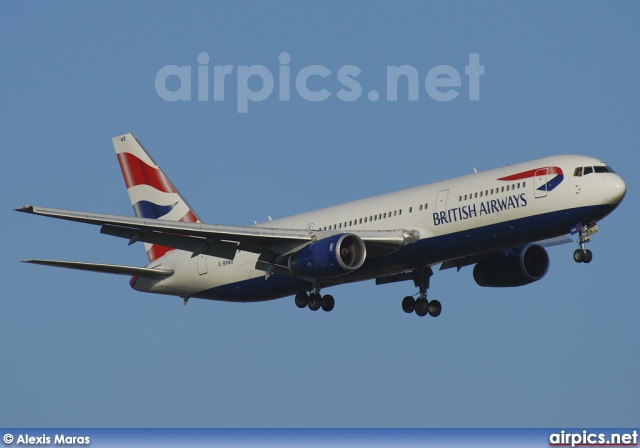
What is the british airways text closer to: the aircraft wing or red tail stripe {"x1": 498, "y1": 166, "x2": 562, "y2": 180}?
red tail stripe {"x1": 498, "y1": 166, "x2": 562, "y2": 180}

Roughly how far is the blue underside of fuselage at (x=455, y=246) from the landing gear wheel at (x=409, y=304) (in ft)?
13.3

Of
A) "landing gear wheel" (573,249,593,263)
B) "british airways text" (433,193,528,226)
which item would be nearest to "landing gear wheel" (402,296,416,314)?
"british airways text" (433,193,528,226)

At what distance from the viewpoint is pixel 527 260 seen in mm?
60594

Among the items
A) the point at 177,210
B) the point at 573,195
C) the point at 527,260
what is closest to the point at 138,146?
the point at 177,210

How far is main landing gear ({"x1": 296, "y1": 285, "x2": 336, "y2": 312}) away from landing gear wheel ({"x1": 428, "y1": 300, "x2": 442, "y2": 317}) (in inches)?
172

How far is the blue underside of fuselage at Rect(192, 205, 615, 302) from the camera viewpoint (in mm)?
51938

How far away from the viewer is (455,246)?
54.0 metres

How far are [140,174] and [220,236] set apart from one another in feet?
49.0

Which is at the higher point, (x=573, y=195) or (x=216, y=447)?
(x=573, y=195)

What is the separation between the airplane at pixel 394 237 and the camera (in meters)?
52.1

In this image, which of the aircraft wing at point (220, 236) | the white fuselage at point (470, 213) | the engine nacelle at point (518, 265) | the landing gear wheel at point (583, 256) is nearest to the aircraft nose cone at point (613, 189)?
the white fuselage at point (470, 213)

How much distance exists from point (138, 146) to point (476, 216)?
908 inches

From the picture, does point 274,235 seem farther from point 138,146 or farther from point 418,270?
point 138,146

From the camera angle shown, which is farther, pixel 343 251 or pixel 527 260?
pixel 527 260
